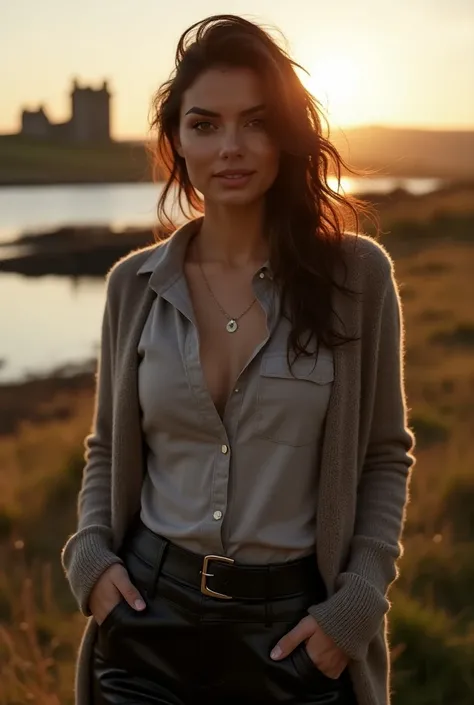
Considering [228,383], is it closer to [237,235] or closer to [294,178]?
[237,235]

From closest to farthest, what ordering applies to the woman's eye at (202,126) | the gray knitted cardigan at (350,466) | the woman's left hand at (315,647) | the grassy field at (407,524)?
the woman's left hand at (315,647), the gray knitted cardigan at (350,466), the woman's eye at (202,126), the grassy field at (407,524)

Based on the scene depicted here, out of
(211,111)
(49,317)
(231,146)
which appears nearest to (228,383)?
(231,146)

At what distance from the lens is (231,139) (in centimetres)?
229

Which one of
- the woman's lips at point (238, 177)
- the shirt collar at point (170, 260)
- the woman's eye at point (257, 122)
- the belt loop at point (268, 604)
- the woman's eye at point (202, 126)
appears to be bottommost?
the belt loop at point (268, 604)

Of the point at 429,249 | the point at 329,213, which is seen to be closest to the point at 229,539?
the point at 329,213

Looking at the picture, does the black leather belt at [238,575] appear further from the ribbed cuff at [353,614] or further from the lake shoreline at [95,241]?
the lake shoreline at [95,241]

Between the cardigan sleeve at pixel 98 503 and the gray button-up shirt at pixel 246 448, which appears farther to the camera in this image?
the cardigan sleeve at pixel 98 503

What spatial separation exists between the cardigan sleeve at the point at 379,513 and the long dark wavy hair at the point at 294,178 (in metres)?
0.16

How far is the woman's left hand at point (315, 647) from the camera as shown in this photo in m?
2.13

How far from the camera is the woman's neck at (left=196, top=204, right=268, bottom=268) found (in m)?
2.43

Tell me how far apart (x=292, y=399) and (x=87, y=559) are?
73 centimetres

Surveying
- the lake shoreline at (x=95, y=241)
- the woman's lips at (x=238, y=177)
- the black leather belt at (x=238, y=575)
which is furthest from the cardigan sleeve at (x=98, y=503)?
the lake shoreline at (x=95, y=241)

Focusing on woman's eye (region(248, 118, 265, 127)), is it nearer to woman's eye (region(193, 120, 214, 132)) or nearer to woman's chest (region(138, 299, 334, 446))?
woman's eye (region(193, 120, 214, 132))

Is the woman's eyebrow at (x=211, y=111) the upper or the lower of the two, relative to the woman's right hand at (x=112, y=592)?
upper
